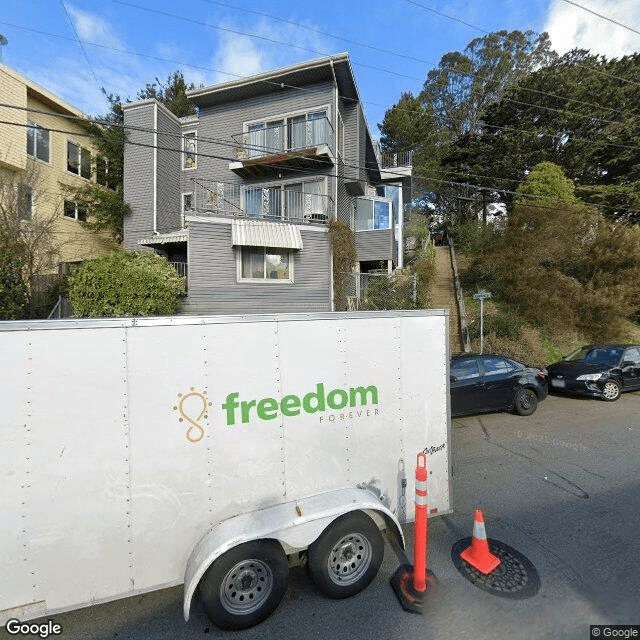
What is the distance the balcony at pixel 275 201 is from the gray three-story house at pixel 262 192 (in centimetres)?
5

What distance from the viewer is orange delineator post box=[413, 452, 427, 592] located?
8.90 ft

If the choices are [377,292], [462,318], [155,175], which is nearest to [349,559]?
[377,292]

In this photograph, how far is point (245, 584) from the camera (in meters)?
2.65

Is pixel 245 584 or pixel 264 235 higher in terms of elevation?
pixel 264 235

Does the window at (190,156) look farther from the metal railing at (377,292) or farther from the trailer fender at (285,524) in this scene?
the trailer fender at (285,524)

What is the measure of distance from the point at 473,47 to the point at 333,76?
3093 cm

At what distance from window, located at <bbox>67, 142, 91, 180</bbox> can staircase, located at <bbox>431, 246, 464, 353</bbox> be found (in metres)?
20.1

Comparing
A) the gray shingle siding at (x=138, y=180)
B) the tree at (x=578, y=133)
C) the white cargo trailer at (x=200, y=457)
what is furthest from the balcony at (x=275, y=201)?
the tree at (x=578, y=133)

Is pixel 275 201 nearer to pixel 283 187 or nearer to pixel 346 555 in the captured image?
pixel 283 187

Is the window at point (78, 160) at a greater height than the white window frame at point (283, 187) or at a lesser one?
greater

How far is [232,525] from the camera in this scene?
258cm

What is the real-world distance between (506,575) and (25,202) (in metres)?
17.8

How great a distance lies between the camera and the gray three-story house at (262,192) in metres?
12.4

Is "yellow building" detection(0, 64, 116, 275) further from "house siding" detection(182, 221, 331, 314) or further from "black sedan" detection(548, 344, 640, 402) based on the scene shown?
"black sedan" detection(548, 344, 640, 402)
